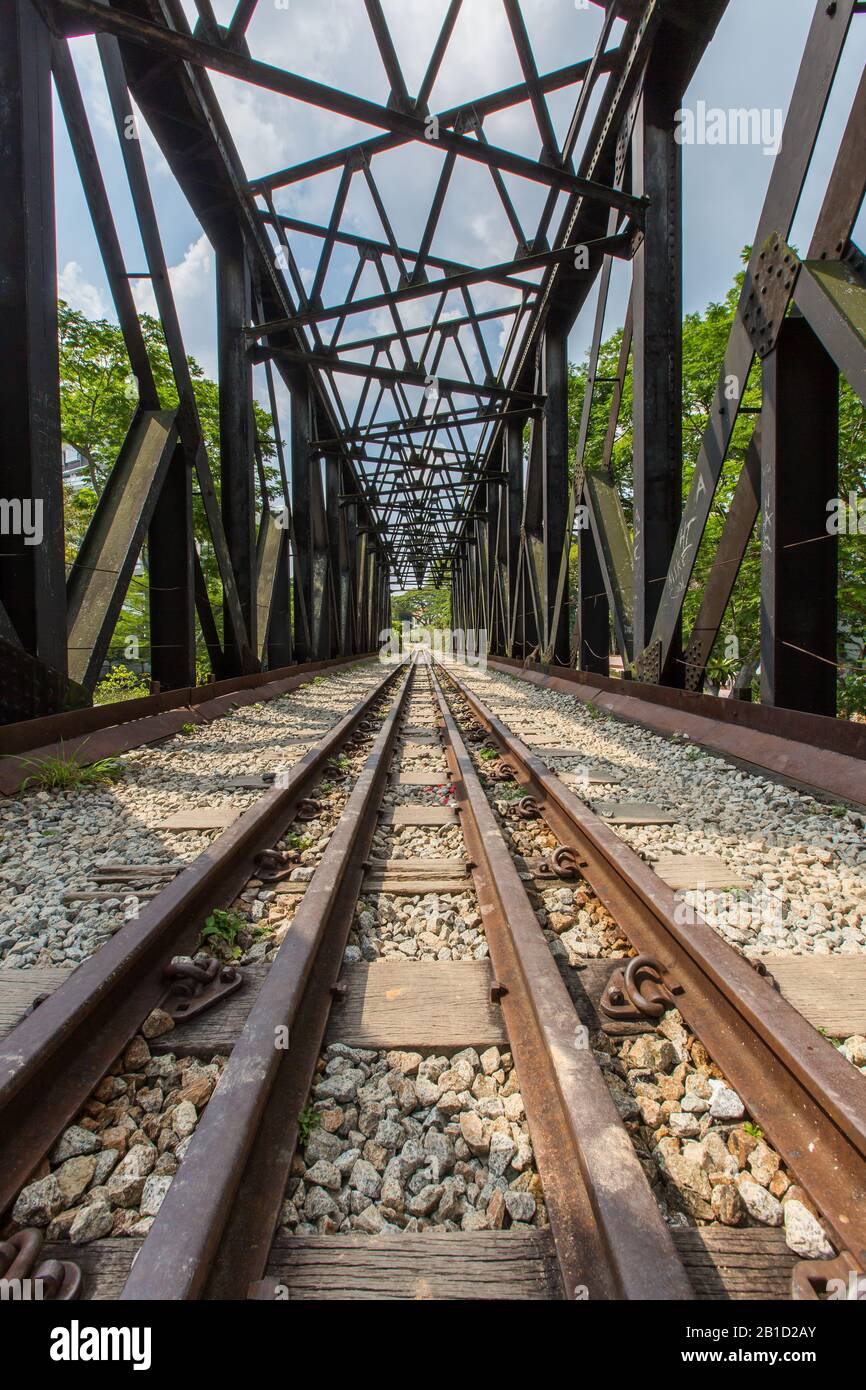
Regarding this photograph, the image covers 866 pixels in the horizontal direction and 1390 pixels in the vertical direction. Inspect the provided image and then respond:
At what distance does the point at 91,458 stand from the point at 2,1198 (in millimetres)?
15224

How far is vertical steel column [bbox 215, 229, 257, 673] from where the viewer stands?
27.1 ft

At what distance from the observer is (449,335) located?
36.4ft

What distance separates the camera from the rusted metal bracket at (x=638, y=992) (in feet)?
5.10

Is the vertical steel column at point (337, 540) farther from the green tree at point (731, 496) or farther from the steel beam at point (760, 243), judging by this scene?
the steel beam at point (760, 243)

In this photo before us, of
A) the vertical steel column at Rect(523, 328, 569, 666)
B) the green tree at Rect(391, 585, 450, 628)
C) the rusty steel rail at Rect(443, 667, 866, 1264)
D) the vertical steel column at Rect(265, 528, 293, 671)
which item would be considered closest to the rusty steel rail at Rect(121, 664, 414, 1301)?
the rusty steel rail at Rect(443, 667, 866, 1264)

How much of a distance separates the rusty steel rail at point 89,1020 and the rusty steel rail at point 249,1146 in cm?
33

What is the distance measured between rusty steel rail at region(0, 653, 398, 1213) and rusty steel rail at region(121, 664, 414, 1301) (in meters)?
0.33

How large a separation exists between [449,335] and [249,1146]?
1248 centimetres

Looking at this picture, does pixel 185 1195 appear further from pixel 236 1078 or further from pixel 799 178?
pixel 799 178

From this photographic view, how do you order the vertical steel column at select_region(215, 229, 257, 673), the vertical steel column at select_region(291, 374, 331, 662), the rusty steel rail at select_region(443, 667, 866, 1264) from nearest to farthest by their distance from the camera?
the rusty steel rail at select_region(443, 667, 866, 1264) → the vertical steel column at select_region(215, 229, 257, 673) → the vertical steel column at select_region(291, 374, 331, 662)

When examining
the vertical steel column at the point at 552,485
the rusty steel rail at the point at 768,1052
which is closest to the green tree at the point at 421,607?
the vertical steel column at the point at 552,485

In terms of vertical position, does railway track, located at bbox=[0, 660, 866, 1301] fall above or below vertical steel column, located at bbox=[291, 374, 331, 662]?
below

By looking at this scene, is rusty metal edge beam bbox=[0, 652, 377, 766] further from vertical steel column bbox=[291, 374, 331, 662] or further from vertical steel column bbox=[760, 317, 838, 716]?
vertical steel column bbox=[291, 374, 331, 662]

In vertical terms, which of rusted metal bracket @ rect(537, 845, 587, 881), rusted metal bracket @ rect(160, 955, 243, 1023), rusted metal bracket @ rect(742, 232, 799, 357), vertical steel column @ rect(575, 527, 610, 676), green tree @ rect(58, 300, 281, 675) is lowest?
rusted metal bracket @ rect(160, 955, 243, 1023)
